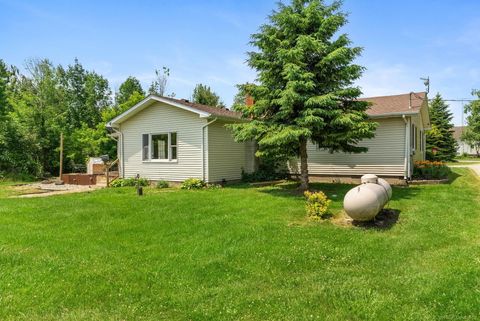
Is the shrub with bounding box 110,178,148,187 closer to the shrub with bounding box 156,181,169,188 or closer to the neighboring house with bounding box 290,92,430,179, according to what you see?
the shrub with bounding box 156,181,169,188

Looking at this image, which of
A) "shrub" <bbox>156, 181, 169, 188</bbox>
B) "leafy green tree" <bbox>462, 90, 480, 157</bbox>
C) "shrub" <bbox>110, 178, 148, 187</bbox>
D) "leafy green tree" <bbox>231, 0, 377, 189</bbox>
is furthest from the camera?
"leafy green tree" <bbox>462, 90, 480, 157</bbox>

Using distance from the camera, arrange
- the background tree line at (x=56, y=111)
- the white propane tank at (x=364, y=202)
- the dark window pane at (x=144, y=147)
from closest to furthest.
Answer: the white propane tank at (x=364, y=202), the dark window pane at (x=144, y=147), the background tree line at (x=56, y=111)

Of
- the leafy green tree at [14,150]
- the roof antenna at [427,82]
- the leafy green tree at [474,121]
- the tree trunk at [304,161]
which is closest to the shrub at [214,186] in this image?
the tree trunk at [304,161]

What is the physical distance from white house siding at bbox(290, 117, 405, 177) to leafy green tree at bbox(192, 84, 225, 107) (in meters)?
27.5

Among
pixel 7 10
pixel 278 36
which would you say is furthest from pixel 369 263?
pixel 7 10

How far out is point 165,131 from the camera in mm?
15477

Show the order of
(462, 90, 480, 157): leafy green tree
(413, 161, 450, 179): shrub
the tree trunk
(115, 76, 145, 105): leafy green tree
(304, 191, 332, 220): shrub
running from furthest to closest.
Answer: (462, 90, 480, 157): leafy green tree < (115, 76, 145, 105): leafy green tree < (413, 161, 450, 179): shrub < the tree trunk < (304, 191, 332, 220): shrub

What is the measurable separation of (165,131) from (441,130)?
3122cm

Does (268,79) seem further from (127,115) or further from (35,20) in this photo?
(35,20)

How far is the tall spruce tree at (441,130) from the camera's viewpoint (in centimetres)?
3461

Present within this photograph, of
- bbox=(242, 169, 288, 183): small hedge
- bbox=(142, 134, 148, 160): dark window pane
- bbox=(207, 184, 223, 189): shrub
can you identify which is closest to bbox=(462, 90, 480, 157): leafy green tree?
bbox=(242, 169, 288, 183): small hedge

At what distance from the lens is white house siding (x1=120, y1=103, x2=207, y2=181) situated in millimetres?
14594

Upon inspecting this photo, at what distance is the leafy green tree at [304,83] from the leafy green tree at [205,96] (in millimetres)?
30088

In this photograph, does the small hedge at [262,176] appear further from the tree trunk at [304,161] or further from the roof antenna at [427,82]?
the roof antenna at [427,82]
